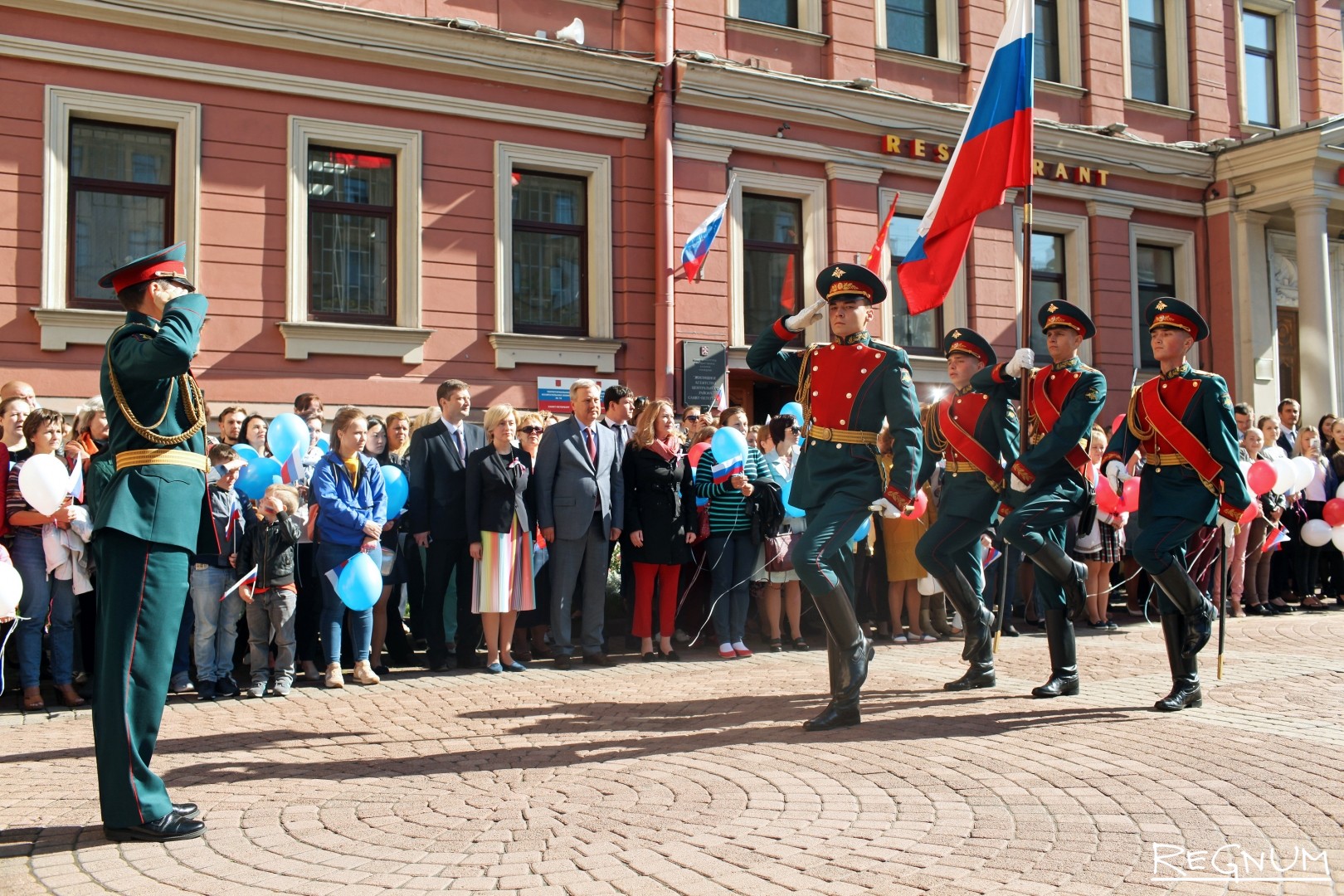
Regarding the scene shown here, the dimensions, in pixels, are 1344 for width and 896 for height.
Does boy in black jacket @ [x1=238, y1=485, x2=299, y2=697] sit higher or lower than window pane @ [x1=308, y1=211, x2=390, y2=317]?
lower

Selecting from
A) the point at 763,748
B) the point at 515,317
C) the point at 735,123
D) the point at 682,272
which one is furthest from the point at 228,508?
the point at 735,123

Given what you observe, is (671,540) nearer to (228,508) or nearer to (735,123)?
(228,508)

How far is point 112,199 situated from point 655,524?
25.8 ft

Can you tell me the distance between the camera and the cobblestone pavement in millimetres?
3955

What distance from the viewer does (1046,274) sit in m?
20.2

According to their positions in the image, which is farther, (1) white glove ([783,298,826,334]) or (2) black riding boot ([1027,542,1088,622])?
(2) black riding boot ([1027,542,1088,622])

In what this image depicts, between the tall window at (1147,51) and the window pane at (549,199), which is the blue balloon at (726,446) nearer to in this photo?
the window pane at (549,199)

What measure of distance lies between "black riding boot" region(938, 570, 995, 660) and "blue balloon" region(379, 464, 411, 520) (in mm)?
3899

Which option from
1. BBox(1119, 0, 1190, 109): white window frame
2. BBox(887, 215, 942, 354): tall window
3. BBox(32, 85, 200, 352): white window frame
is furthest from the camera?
BBox(1119, 0, 1190, 109): white window frame

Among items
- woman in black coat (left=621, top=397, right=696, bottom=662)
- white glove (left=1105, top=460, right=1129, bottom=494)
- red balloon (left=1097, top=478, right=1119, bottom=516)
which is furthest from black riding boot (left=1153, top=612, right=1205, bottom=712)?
white glove (left=1105, top=460, right=1129, bottom=494)

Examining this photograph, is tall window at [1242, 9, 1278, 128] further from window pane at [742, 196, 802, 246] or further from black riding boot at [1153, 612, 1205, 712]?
black riding boot at [1153, 612, 1205, 712]

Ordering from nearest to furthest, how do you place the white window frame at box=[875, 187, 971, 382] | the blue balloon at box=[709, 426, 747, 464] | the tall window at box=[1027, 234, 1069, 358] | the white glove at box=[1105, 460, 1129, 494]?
the blue balloon at box=[709, 426, 747, 464] → the white glove at box=[1105, 460, 1129, 494] → the white window frame at box=[875, 187, 971, 382] → the tall window at box=[1027, 234, 1069, 358]

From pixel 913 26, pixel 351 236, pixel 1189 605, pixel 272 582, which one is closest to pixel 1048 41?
pixel 913 26

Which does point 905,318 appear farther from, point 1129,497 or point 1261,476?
point 1129,497
